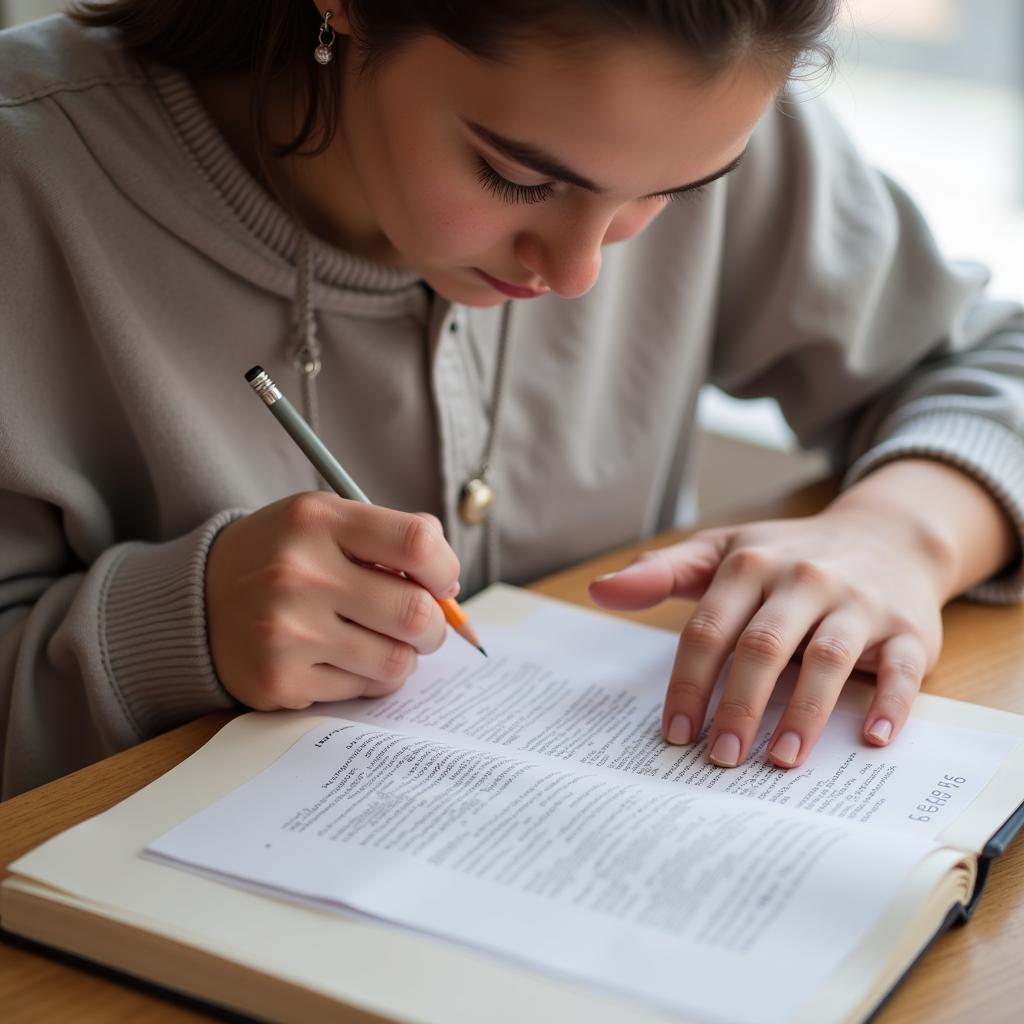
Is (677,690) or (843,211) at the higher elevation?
(843,211)

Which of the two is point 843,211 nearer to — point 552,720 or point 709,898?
point 552,720

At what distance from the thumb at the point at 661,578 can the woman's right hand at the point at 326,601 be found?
0.15 meters

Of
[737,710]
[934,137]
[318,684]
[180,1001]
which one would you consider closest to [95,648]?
[318,684]

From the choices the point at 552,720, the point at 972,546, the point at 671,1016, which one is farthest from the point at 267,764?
the point at 972,546

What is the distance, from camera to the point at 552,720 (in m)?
0.77

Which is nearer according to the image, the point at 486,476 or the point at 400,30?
the point at 400,30

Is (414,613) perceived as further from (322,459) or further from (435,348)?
(435,348)

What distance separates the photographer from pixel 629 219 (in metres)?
0.82

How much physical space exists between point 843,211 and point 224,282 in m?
0.60

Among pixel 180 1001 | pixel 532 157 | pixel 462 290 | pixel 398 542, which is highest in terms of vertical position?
pixel 532 157

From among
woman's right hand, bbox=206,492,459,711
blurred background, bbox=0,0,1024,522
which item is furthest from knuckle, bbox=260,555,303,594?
blurred background, bbox=0,0,1024,522

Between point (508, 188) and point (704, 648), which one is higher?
point (508, 188)

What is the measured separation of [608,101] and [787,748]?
359mm

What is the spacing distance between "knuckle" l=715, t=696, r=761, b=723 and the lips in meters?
0.30
